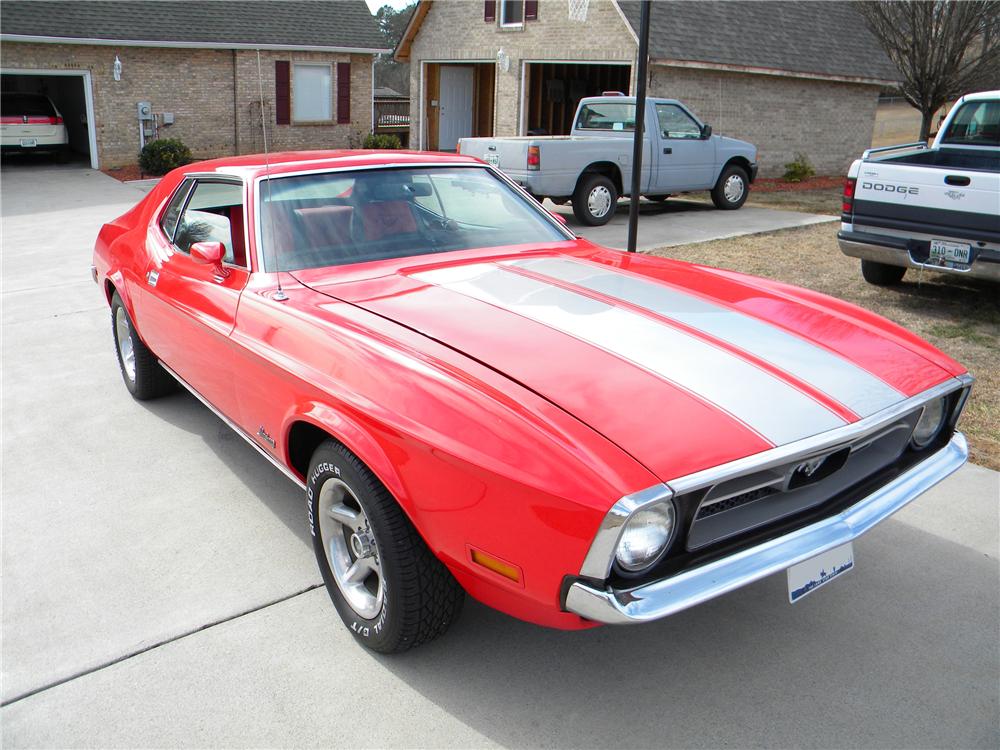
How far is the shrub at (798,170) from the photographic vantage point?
19.1m

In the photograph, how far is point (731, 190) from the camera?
14438mm

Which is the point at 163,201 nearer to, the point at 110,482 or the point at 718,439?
the point at 110,482

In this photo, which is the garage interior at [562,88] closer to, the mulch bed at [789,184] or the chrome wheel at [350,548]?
the mulch bed at [789,184]

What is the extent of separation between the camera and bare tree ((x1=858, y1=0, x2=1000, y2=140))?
717 inches

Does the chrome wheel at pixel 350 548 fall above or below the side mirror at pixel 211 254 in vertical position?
below

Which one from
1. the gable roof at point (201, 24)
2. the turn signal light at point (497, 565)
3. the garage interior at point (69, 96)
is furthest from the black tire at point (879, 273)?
the garage interior at point (69, 96)

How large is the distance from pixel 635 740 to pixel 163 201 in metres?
3.79

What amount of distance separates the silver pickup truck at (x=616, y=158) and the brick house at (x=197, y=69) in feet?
26.4

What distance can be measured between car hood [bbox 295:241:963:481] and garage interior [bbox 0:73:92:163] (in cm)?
2042

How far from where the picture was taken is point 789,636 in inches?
121

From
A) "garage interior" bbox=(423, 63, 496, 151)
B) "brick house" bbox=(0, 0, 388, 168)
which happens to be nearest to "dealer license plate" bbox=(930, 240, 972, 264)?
"brick house" bbox=(0, 0, 388, 168)

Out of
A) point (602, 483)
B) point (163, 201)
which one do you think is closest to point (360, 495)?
point (602, 483)

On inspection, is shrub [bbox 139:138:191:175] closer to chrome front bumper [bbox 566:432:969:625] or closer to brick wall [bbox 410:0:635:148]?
brick wall [bbox 410:0:635:148]

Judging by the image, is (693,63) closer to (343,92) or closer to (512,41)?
(512,41)
